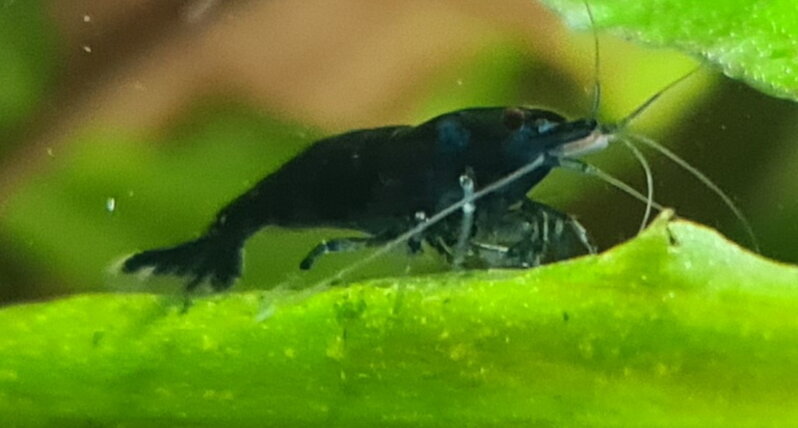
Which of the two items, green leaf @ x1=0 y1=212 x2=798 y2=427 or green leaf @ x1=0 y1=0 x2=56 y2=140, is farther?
green leaf @ x1=0 y1=0 x2=56 y2=140

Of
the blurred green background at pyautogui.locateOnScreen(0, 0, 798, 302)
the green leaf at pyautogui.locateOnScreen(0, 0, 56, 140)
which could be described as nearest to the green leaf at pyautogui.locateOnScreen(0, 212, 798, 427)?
the blurred green background at pyautogui.locateOnScreen(0, 0, 798, 302)

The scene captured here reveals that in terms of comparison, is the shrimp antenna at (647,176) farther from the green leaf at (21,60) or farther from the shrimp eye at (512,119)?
the green leaf at (21,60)

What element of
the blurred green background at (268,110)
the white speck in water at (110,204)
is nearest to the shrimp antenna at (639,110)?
the blurred green background at (268,110)

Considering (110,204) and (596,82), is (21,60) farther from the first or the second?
(596,82)

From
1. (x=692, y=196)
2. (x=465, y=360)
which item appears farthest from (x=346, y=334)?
(x=692, y=196)

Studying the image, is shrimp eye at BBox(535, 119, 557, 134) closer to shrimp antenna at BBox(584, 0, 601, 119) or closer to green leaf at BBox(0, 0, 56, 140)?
shrimp antenna at BBox(584, 0, 601, 119)

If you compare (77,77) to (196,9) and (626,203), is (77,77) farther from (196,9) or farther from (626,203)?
(626,203)
